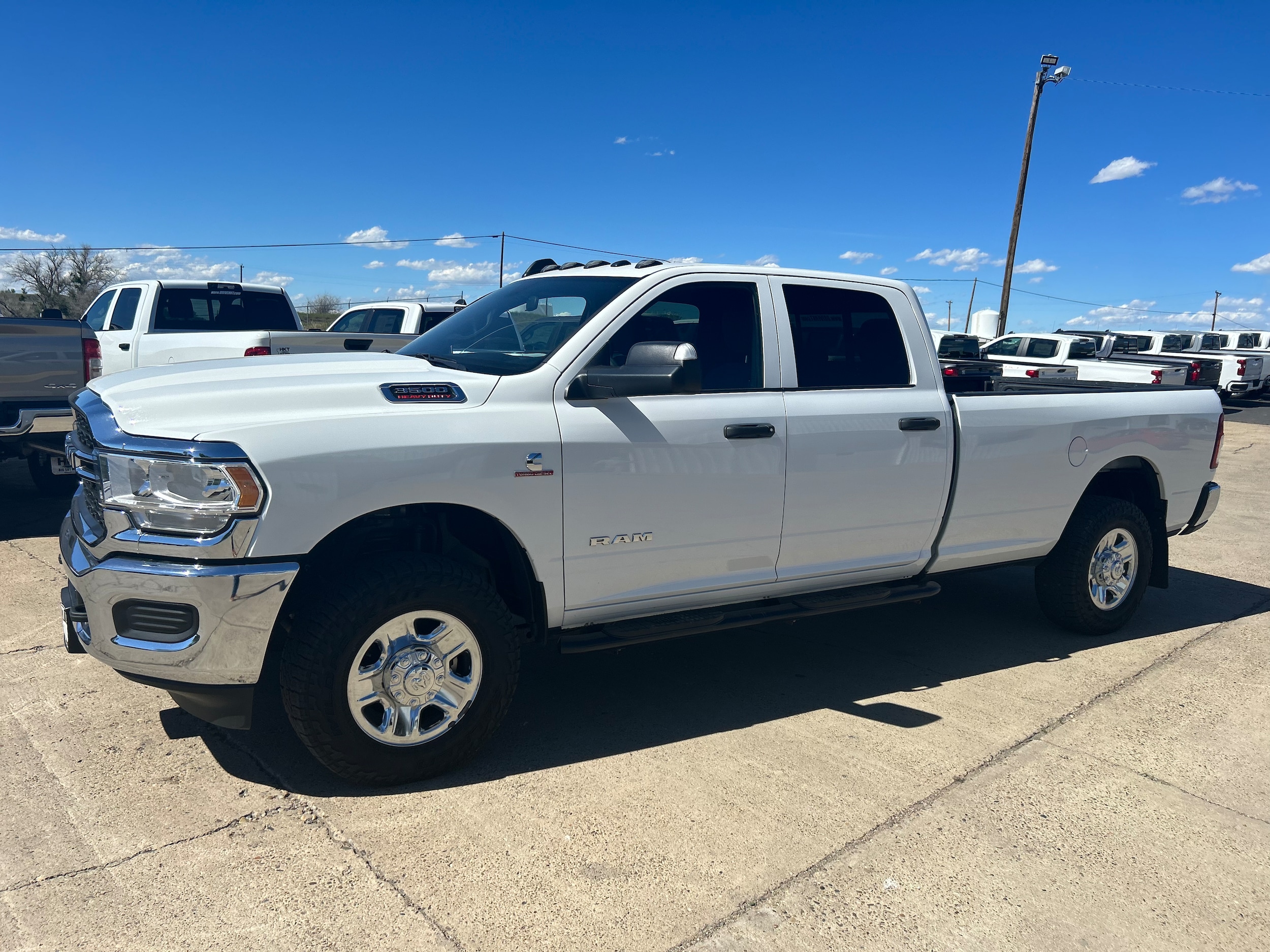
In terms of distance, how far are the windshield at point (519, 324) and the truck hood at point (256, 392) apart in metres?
0.20

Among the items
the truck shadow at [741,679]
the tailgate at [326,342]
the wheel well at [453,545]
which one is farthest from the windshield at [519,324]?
the tailgate at [326,342]

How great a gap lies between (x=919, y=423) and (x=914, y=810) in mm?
1817

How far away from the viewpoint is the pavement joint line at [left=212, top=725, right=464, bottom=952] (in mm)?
2635

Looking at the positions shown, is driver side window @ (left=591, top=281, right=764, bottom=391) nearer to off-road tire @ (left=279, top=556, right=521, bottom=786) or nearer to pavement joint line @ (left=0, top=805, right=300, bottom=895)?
off-road tire @ (left=279, top=556, right=521, bottom=786)

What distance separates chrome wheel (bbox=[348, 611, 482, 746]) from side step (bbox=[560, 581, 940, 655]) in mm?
410

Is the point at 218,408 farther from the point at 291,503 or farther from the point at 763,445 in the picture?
the point at 763,445

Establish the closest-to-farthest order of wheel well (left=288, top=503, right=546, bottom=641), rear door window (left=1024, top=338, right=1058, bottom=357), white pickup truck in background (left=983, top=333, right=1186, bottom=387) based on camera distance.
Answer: wheel well (left=288, top=503, right=546, bottom=641) → white pickup truck in background (left=983, top=333, right=1186, bottom=387) → rear door window (left=1024, top=338, right=1058, bottom=357)

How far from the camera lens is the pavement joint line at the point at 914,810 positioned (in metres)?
2.70

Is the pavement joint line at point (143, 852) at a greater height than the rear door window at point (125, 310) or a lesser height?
lesser

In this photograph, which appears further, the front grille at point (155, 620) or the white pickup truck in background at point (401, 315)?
the white pickup truck in background at point (401, 315)

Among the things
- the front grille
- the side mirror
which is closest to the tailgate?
the side mirror

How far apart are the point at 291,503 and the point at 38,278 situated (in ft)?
164

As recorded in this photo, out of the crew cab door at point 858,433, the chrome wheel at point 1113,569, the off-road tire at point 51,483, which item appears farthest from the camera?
the off-road tire at point 51,483

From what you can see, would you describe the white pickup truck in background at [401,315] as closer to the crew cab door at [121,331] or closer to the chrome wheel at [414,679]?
the crew cab door at [121,331]
